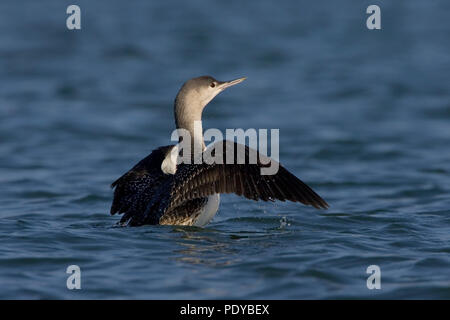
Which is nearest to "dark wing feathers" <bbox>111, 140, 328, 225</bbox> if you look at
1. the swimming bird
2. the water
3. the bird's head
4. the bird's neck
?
the swimming bird

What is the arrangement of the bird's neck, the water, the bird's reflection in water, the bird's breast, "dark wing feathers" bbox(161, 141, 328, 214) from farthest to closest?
1. the bird's neck
2. the bird's breast
3. "dark wing feathers" bbox(161, 141, 328, 214)
4. the bird's reflection in water
5. the water

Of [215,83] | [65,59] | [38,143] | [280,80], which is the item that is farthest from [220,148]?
[65,59]

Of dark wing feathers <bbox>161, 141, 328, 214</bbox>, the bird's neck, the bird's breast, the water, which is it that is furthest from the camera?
the bird's neck

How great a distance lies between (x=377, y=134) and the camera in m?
12.4

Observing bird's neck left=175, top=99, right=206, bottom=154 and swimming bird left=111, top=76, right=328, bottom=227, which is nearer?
swimming bird left=111, top=76, right=328, bottom=227

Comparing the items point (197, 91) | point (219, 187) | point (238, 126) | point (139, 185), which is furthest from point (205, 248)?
point (238, 126)

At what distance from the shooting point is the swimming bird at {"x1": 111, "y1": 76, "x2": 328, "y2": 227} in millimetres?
6402

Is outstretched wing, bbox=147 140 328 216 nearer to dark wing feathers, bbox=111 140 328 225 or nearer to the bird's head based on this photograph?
dark wing feathers, bbox=111 140 328 225

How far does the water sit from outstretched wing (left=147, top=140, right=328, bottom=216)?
0.39m

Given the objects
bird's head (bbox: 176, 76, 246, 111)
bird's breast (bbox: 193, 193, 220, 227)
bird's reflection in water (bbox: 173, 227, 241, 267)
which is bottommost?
bird's reflection in water (bbox: 173, 227, 241, 267)

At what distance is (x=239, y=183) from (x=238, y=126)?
21.1 ft

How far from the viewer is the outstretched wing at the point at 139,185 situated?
7258 mm

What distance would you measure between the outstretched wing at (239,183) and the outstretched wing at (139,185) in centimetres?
68

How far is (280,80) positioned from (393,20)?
510cm
